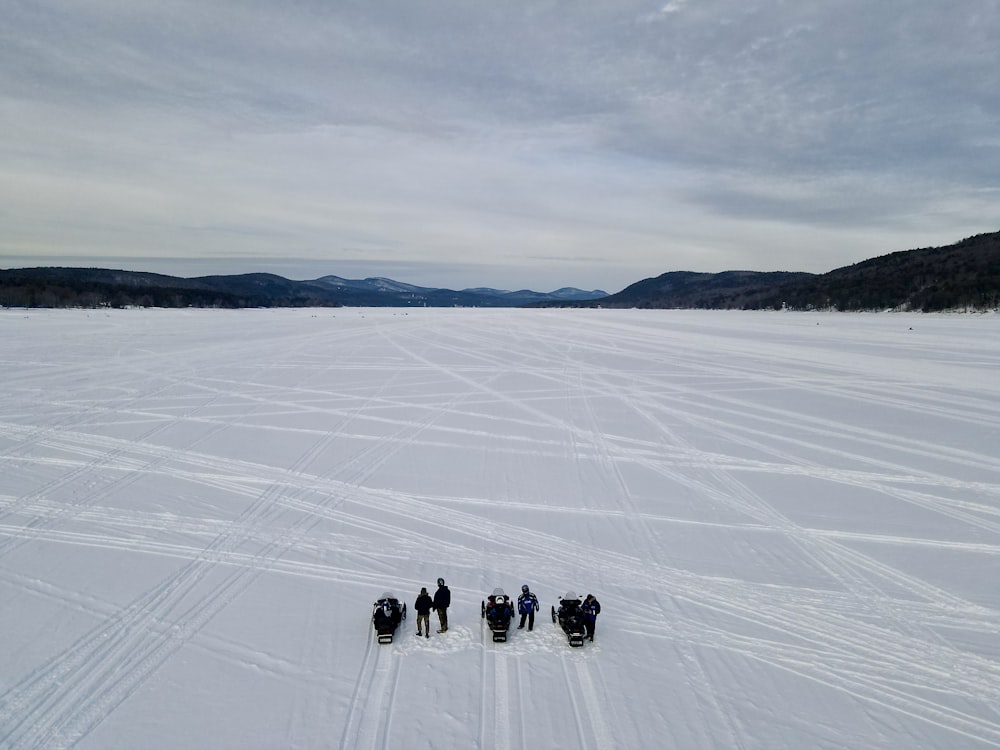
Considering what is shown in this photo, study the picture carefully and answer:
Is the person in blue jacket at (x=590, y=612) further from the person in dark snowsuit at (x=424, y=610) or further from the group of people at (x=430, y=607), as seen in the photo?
the person in dark snowsuit at (x=424, y=610)

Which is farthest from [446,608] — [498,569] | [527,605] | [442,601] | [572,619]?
[572,619]

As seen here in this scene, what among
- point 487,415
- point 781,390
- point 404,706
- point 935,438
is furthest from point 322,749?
point 781,390

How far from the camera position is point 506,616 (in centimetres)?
685

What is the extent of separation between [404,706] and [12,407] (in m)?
19.8

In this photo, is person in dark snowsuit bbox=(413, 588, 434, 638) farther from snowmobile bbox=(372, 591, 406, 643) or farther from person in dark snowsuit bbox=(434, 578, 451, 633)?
snowmobile bbox=(372, 591, 406, 643)

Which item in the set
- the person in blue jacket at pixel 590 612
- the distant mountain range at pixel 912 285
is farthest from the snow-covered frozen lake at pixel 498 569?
the distant mountain range at pixel 912 285

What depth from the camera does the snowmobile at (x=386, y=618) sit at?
22.2 feet

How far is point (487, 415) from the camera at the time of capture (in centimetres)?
1875

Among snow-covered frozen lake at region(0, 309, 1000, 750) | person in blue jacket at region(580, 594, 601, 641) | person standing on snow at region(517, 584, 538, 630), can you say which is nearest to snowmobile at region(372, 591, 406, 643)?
snow-covered frozen lake at region(0, 309, 1000, 750)

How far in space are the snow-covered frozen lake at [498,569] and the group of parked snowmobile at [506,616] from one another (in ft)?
0.75

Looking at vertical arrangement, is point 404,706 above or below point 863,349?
below

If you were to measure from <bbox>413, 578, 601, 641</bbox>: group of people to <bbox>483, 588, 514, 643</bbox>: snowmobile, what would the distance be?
0.25m

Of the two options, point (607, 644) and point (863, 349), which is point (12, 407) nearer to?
point (607, 644)

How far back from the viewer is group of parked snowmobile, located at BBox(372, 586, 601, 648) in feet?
22.3
